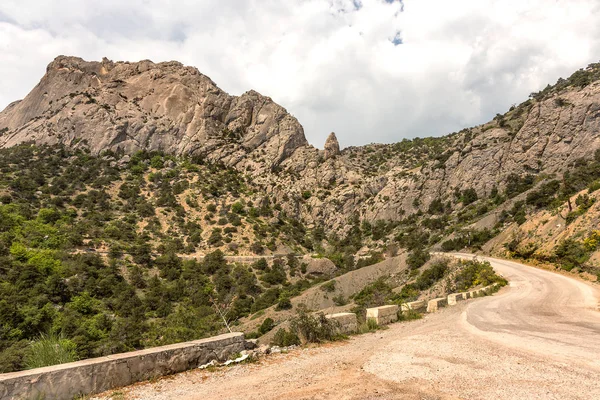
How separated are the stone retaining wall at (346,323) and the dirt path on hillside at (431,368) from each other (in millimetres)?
692

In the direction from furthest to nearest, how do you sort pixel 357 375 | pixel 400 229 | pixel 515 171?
pixel 400 229 → pixel 515 171 → pixel 357 375

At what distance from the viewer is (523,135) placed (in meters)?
65.9

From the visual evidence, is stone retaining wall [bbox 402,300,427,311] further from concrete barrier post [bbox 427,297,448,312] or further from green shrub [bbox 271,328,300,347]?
Answer: green shrub [bbox 271,328,300,347]

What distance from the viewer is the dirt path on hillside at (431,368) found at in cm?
539

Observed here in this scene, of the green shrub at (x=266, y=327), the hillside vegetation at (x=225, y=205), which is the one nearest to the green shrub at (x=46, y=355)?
the hillside vegetation at (x=225, y=205)

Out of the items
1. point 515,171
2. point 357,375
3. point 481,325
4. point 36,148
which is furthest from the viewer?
point 36,148

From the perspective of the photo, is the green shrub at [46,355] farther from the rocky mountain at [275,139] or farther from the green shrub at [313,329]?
the rocky mountain at [275,139]

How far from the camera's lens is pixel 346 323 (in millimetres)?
11203

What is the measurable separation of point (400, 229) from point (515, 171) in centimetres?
2577

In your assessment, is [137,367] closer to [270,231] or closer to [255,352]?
[255,352]

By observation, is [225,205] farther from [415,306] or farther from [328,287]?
[415,306]

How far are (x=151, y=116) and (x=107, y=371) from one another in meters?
103

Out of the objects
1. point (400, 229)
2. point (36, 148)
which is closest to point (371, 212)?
point (400, 229)

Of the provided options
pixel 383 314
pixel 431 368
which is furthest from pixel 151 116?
pixel 431 368
